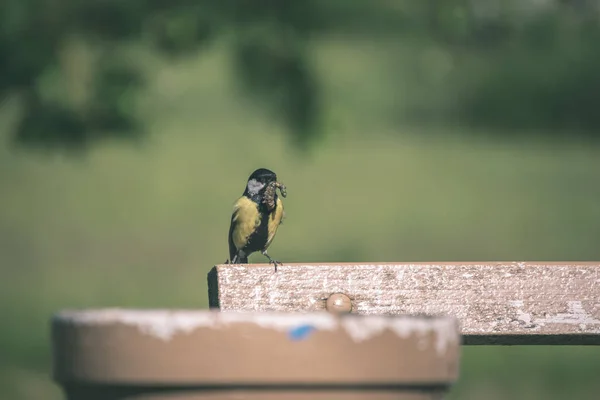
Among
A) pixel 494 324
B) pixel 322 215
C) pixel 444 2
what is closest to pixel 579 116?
pixel 322 215

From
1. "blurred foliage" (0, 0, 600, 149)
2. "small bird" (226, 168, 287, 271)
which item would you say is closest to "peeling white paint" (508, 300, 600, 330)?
"blurred foliage" (0, 0, 600, 149)

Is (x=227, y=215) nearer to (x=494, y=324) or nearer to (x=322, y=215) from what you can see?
(x=322, y=215)

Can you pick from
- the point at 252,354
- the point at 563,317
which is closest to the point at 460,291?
the point at 563,317

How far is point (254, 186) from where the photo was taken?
4.27 meters

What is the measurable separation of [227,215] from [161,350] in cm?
1043

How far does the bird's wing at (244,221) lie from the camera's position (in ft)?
13.5

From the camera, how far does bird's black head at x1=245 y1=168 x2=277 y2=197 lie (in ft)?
13.8

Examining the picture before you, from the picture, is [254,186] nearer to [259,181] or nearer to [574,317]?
[259,181]

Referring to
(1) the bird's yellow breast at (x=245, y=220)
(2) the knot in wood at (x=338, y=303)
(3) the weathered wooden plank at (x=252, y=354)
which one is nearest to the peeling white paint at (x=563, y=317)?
(2) the knot in wood at (x=338, y=303)

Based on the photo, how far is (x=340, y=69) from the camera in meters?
16.2

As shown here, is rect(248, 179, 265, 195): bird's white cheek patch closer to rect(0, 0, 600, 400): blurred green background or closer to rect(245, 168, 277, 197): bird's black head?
rect(245, 168, 277, 197): bird's black head

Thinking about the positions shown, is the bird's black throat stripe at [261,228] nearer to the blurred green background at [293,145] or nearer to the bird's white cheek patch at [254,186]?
the bird's white cheek patch at [254,186]

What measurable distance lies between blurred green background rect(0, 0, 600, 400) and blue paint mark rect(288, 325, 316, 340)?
2011mm

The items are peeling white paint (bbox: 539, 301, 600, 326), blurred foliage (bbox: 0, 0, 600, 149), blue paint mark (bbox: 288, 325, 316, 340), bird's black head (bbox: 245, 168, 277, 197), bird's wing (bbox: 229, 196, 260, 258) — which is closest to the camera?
blue paint mark (bbox: 288, 325, 316, 340)
